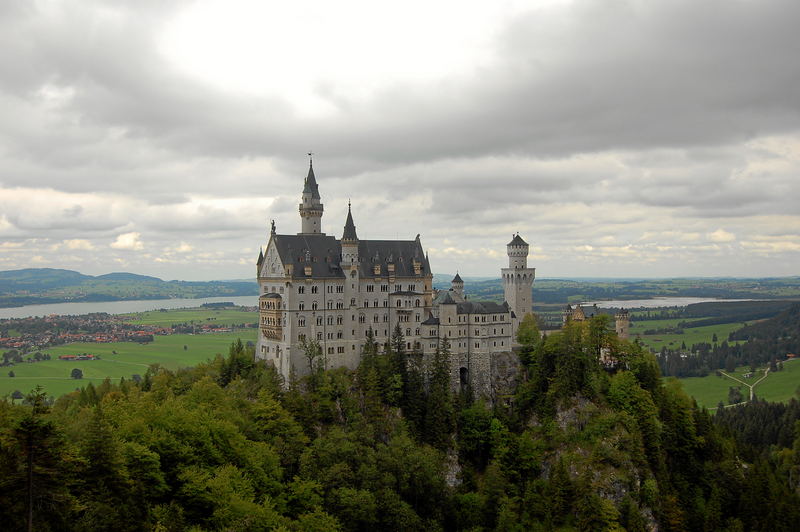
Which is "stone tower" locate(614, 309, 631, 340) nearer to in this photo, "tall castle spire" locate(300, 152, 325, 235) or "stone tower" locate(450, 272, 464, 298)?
"stone tower" locate(450, 272, 464, 298)

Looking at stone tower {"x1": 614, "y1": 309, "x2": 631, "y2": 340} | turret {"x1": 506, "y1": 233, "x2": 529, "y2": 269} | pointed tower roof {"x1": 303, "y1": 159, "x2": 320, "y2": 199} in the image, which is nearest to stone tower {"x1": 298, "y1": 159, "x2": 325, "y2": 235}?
pointed tower roof {"x1": 303, "y1": 159, "x2": 320, "y2": 199}

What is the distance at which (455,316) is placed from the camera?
105 meters

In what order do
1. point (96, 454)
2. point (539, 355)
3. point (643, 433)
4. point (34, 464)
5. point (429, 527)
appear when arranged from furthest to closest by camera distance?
point (539, 355)
point (643, 433)
point (429, 527)
point (96, 454)
point (34, 464)

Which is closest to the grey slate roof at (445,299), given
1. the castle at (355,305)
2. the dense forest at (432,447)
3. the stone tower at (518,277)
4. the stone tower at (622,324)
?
the castle at (355,305)

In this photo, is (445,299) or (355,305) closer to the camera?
(355,305)

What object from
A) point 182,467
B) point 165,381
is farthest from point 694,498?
point 165,381

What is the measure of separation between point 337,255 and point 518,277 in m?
33.3

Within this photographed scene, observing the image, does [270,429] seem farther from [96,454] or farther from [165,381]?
[96,454]

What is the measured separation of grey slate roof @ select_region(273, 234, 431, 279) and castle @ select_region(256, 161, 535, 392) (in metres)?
0.16

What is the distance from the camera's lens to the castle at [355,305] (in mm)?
97500

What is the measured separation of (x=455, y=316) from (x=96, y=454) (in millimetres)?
61481

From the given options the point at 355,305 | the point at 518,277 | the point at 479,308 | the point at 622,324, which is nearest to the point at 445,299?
the point at 479,308

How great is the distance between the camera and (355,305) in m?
102

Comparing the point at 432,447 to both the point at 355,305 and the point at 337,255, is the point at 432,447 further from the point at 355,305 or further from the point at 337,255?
the point at 337,255
